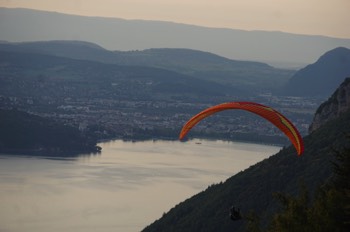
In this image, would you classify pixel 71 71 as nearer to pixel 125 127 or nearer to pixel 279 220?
pixel 125 127

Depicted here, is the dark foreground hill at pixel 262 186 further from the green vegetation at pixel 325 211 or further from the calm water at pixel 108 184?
the green vegetation at pixel 325 211

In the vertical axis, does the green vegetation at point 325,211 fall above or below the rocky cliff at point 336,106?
below

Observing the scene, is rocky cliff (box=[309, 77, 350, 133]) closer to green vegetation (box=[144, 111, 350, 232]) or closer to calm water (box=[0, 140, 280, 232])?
green vegetation (box=[144, 111, 350, 232])

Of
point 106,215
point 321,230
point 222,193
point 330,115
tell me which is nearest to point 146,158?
point 106,215

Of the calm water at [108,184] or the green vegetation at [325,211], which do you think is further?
the calm water at [108,184]

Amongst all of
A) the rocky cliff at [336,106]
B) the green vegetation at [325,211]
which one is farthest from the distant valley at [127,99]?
the green vegetation at [325,211]

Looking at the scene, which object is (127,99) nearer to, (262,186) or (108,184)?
(108,184)
